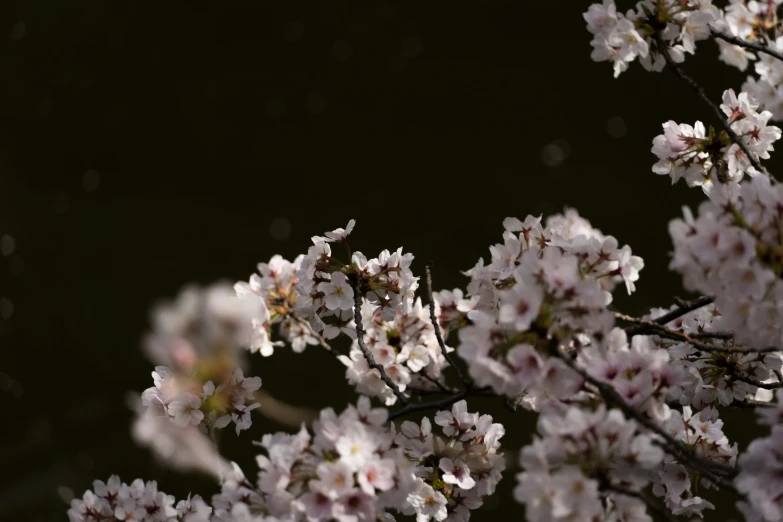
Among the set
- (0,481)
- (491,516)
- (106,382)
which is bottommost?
(491,516)

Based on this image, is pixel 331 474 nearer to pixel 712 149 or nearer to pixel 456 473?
pixel 456 473

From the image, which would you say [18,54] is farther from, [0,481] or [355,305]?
[355,305]

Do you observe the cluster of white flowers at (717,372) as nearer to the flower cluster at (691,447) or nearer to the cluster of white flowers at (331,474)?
the flower cluster at (691,447)

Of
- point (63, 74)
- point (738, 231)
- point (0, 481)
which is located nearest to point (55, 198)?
point (63, 74)

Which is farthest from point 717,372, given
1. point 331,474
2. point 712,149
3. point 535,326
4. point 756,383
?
point 331,474

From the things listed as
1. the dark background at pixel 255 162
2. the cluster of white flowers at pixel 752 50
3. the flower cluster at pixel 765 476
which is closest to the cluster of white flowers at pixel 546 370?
the flower cluster at pixel 765 476

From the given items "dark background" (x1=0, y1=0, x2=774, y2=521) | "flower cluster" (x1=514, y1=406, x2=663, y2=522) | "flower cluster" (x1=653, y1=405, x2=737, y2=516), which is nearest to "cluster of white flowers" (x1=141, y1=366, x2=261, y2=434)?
"flower cluster" (x1=514, y1=406, x2=663, y2=522)
